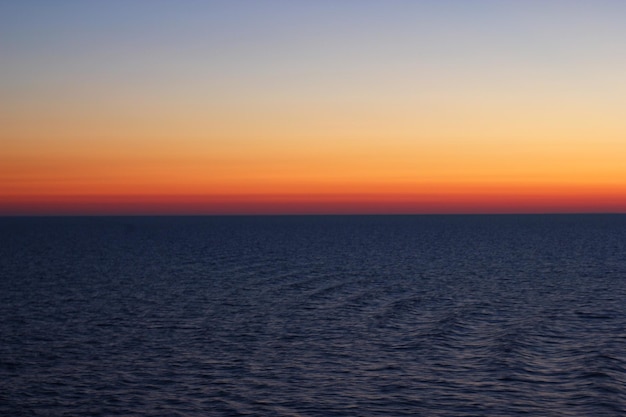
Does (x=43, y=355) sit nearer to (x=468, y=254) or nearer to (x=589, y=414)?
(x=589, y=414)

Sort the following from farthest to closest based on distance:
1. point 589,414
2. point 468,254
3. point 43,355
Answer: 1. point 468,254
2. point 43,355
3. point 589,414

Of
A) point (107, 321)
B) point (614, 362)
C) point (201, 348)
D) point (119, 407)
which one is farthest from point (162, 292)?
point (614, 362)

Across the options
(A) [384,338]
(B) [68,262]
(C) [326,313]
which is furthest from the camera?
(B) [68,262]

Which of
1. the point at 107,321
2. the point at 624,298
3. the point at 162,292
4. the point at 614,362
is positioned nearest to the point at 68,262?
the point at 162,292

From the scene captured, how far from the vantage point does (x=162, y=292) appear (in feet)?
254

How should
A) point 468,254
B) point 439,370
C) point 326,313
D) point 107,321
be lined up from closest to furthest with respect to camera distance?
point 439,370
point 107,321
point 326,313
point 468,254

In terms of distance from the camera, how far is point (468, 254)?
462 ft

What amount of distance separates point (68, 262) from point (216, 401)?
92.0 metres

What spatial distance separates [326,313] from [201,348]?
54.6 feet

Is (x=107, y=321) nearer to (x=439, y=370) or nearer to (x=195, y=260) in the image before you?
(x=439, y=370)

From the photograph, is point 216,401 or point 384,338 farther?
point 384,338

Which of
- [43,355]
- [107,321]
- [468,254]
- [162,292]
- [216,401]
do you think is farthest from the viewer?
[468,254]

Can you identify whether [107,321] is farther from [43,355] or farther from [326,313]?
[326,313]

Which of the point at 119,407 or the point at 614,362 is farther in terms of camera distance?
the point at 614,362
